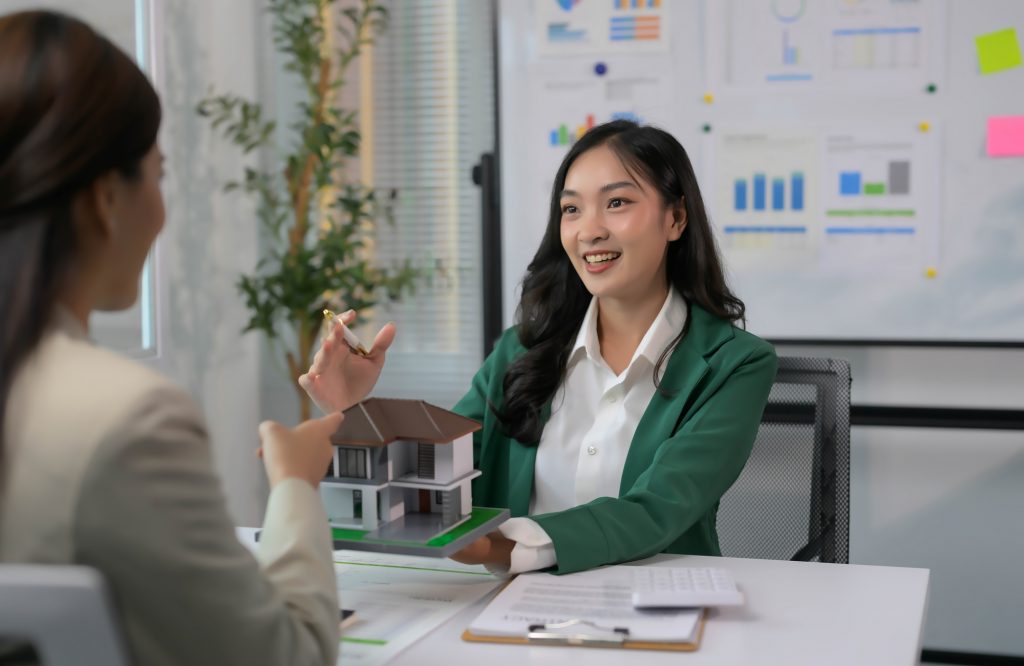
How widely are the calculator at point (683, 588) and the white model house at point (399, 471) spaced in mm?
254

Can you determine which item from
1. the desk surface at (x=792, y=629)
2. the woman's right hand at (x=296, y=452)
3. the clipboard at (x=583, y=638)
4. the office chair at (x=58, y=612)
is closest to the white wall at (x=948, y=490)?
the desk surface at (x=792, y=629)

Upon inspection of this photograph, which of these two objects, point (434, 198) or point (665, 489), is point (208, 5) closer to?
point (434, 198)

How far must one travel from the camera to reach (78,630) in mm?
669

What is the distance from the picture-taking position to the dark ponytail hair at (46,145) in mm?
744

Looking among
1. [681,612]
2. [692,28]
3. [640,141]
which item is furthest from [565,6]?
[681,612]

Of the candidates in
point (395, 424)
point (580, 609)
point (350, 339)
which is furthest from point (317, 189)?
point (580, 609)

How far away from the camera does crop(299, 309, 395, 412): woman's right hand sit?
162 centimetres

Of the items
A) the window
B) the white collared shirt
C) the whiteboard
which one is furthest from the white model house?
the window

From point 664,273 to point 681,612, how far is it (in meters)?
0.89

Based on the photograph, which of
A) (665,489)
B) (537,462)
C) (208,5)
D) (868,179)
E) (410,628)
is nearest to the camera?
(410,628)

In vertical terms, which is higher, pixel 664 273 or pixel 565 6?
pixel 565 6

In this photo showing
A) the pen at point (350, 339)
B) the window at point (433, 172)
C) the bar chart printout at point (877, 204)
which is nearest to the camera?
the pen at point (350, 339)

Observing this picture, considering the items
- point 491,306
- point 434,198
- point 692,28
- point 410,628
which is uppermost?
point 692,28

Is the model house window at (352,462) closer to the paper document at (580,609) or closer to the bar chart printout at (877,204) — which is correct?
the paper document at (580,609)
